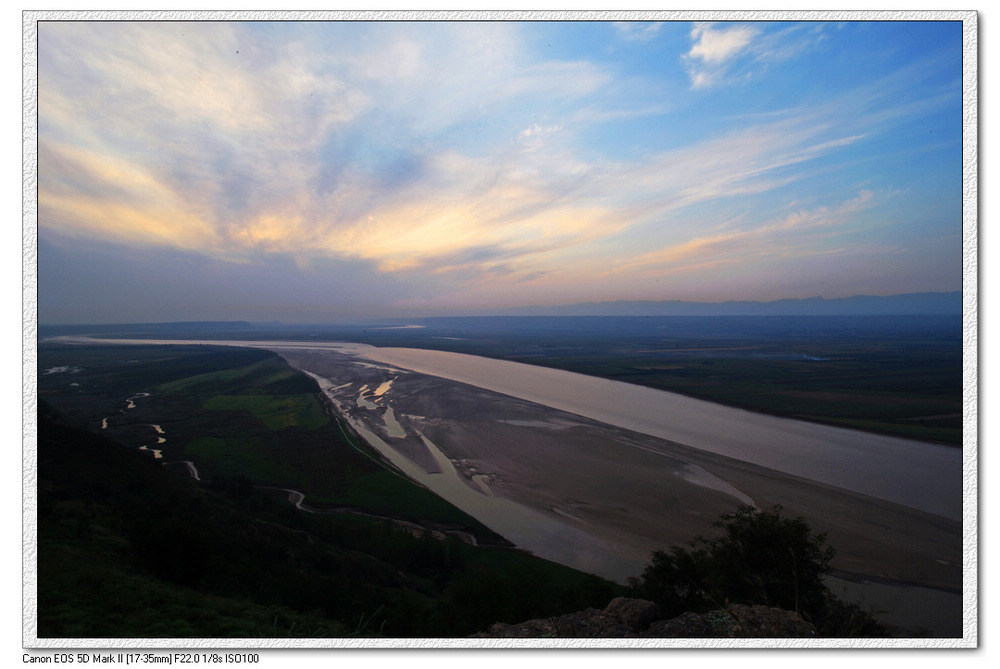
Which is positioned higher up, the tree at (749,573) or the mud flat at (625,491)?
the tree at (749,573)

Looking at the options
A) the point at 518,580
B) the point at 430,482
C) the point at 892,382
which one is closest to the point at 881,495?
the point at 518,580

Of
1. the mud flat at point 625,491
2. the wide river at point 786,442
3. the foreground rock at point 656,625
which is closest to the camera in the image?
→ the foreground rock at point 656,625

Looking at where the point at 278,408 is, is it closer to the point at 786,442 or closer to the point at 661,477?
the point at 661,477

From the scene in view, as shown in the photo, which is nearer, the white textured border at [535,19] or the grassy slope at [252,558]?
the white textured border at [535,19]

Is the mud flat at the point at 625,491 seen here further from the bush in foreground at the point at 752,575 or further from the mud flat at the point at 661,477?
the bush in foreground at the point at 752,575

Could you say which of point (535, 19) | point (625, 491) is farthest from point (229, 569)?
point (625, 491)

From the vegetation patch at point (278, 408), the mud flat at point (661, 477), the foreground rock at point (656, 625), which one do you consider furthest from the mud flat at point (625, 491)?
the foreground rock at point (656, 625)

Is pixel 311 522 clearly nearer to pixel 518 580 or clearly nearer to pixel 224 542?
pixel 224 542

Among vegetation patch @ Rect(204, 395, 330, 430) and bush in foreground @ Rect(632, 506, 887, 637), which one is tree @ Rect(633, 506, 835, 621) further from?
vegetation patch @ Rect(204, 395, 330, 430)
